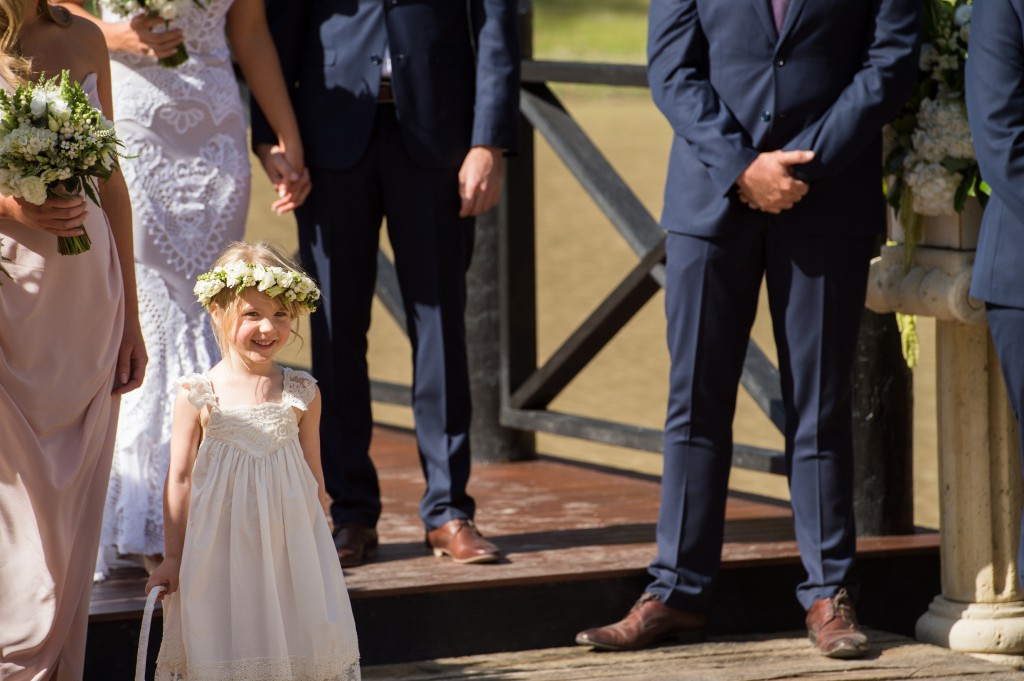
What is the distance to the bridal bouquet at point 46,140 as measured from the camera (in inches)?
134

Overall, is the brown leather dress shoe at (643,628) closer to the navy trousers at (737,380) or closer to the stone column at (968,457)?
the navy trousers at (737,380)

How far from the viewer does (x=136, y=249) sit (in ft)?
15.3

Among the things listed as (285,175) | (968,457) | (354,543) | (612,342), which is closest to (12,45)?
(285,175)

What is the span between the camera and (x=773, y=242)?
4.46m

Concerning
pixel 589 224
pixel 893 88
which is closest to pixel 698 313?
pixel 893 88

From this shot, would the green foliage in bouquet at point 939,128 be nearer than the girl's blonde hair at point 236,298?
No

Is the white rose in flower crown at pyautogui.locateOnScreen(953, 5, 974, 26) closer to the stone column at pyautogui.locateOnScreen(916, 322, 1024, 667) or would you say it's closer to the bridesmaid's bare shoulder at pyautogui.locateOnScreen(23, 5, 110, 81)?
the stone column at pyautogui.locateOnScreen(916, 322, 1024, 667)

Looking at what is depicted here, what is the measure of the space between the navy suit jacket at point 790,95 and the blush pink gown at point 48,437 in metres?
1.49

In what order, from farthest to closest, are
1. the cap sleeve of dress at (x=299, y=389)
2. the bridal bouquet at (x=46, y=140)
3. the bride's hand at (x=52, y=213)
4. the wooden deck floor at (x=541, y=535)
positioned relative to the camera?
1. the wooden deck floor at (x=541, y=535)
2. the cap sleeve of dress at (x=299, y=389)
3. the bride's hand at (x=52, y=213)
4. the bridal bouquet at (x=46, y=140)

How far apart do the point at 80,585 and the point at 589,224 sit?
586 inches

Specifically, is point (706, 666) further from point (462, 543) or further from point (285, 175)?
point (285, 175)

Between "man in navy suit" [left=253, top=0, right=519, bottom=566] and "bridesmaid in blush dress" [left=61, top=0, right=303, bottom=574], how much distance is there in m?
0.14

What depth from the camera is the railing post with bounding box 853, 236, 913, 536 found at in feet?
17.1

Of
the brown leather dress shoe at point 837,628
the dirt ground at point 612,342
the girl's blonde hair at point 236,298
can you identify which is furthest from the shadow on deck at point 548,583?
the girl's blonde hair at point 236,298
